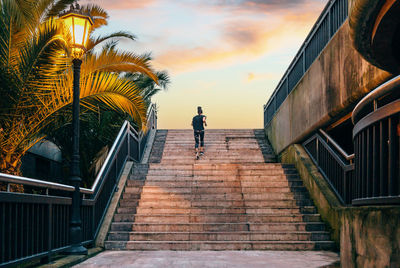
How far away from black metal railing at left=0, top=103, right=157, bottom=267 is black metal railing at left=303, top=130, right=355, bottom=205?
5101mm

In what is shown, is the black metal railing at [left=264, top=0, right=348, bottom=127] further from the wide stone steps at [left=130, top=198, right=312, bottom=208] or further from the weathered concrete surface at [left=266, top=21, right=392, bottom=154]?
the wide stone steps at [left=130, top=198, right=312, bottom=208]

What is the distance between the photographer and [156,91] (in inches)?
874

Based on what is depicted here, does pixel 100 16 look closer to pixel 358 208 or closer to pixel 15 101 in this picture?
pixel 15 101

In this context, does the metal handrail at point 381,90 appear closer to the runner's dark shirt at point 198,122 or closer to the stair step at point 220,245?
the stair step at point 220,245

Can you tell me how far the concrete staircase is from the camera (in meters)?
9.67

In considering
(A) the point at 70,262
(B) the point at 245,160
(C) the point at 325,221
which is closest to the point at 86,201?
(A) the point at 70,262

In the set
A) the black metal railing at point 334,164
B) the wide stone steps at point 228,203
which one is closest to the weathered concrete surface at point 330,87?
the black metal railing at point 334,164

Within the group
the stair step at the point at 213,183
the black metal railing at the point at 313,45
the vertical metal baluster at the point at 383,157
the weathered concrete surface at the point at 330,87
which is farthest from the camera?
the stair step at the point at 213,183

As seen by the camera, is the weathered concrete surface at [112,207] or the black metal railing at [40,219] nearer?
the black metal railing at [40,219]

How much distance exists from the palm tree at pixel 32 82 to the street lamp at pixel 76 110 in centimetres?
63

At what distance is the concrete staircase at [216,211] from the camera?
31.7 feet

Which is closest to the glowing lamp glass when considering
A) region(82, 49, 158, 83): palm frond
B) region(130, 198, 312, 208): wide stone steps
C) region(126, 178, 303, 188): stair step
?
region(82, 49, 158, 83): palm frond

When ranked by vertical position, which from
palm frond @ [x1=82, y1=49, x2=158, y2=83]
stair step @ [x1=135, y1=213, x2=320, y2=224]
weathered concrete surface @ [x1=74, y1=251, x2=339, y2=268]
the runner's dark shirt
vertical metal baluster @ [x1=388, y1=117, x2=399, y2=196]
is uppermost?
palm frond @ [x1=82, y1=49, x2=158, y2=83]

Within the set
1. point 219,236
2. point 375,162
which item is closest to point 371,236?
point 375,162
